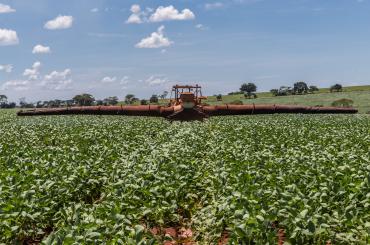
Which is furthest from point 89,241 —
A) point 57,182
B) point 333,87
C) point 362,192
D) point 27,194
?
point 333,87

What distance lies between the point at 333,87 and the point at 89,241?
351 feet

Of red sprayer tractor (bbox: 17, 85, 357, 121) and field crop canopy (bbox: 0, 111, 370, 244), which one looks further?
red sprayer tractor (bbox: 17, 85, 357, 121)

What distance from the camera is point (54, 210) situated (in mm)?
7957

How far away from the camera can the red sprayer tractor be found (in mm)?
33688

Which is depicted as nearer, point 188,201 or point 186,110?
point 188,201

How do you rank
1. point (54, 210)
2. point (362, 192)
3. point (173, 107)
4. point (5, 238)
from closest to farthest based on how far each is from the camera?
point (5, 238), point (362, 192), point (54, 210), point (173, 107)

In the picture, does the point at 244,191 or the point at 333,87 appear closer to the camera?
the point at 244,191

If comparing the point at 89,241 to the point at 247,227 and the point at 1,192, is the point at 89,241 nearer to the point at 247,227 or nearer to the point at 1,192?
the point at 247,227

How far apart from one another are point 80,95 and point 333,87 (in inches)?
2623

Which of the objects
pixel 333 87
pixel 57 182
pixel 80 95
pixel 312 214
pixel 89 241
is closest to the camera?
pixel 89 241

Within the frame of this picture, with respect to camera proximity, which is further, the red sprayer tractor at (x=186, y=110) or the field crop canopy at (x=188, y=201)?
the red sprayer tractor at (x=186, y=110)

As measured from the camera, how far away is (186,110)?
3372cm

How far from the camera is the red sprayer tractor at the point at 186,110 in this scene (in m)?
33.7

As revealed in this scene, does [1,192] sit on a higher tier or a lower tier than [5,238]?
higher
